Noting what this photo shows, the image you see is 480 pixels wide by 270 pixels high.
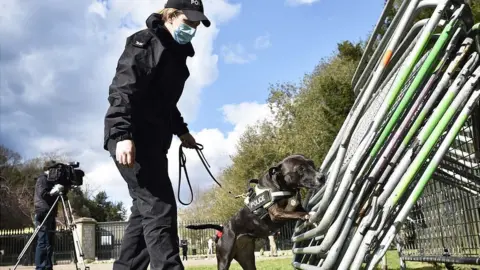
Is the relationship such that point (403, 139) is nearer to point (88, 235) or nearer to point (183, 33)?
point (183, 33)

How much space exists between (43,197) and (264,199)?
4.26 metres

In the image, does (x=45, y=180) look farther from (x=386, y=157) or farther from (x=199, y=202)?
(x=199, y=202)

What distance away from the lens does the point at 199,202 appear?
44.3 metres

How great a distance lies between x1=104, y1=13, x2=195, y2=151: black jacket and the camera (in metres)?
2.74

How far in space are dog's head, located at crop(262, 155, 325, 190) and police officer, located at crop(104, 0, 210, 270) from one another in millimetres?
2141

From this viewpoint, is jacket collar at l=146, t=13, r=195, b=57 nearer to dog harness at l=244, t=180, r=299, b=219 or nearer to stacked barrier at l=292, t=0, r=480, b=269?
stacked barrier at l=292, t=0, r=480, b=269

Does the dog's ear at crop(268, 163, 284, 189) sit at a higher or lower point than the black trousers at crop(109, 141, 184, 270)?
higher

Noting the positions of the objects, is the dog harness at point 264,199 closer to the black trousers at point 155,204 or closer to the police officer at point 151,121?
the police officer at point 151,121

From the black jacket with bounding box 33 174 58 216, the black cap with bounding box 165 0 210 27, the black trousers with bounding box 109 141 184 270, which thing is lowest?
the black trousers with bounding box 109 141 184 270

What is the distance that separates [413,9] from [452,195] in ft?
6.56

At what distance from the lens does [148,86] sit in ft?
9.61

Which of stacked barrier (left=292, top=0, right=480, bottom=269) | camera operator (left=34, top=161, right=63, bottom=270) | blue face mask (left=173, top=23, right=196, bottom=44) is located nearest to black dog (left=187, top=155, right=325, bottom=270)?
blue face mask (left=173, top=23, right=196, bottom=44)

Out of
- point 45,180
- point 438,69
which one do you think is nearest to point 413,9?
point 438,69

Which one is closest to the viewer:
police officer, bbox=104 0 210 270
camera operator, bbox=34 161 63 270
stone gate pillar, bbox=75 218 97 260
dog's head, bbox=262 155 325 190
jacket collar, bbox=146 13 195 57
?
police officer, bbox=104 0 210 270
